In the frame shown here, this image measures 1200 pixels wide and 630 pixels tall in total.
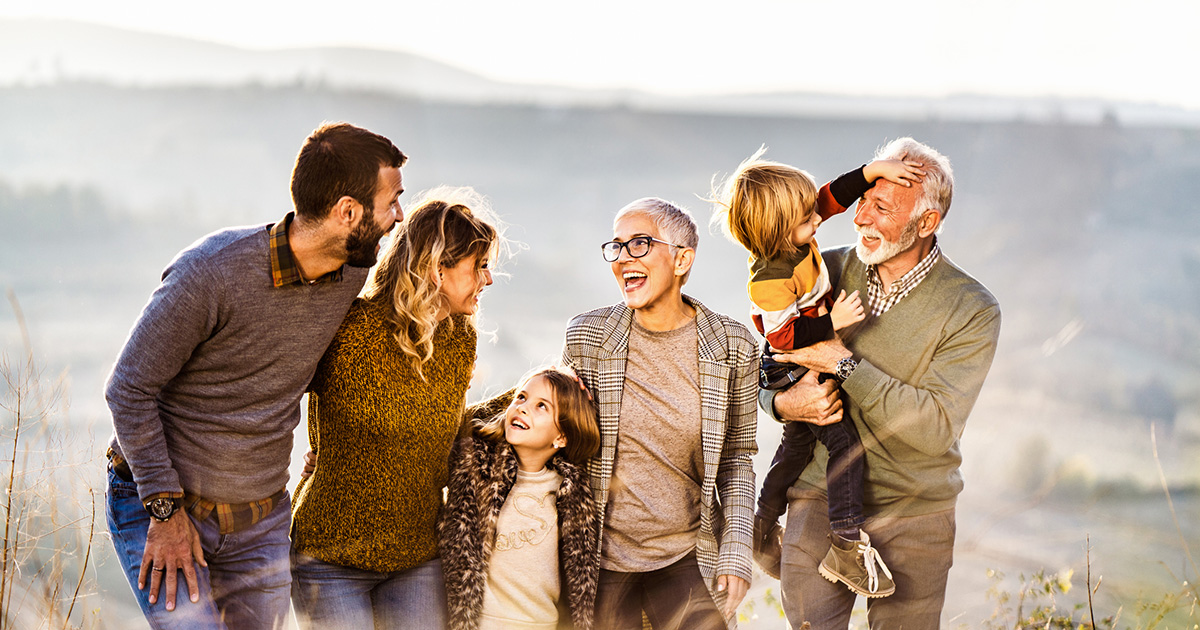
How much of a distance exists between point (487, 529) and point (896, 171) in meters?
2.04

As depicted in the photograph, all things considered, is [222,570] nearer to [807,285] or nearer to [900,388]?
[807,285]

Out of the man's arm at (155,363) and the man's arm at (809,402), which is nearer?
the man's arm at (155,363)

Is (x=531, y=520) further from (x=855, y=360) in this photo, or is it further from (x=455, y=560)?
(x=855, y=360)

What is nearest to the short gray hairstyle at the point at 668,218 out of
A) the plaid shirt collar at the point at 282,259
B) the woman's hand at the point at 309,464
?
the plaid shirt collar at the point at 282,259

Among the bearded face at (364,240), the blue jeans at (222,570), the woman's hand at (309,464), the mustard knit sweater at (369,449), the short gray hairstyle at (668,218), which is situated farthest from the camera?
the short gray hairstyle at (668,218)

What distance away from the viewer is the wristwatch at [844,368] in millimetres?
3346

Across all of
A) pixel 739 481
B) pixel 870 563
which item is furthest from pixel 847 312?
pixel 870 563

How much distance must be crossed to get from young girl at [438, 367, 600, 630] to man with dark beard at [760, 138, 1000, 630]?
845 millimetres

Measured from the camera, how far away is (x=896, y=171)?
11.1 ft

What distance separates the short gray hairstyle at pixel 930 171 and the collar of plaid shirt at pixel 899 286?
16 cm

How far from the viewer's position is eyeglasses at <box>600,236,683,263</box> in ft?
10.9

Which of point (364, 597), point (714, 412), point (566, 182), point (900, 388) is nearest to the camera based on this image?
point (364, 597)

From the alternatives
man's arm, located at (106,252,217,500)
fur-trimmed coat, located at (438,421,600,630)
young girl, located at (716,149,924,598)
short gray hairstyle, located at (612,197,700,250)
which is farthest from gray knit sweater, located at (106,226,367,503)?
young girl, located at (716,149,924,598)

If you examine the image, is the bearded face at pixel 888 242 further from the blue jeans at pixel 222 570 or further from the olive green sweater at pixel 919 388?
the blue jeans at pixel 222 570
